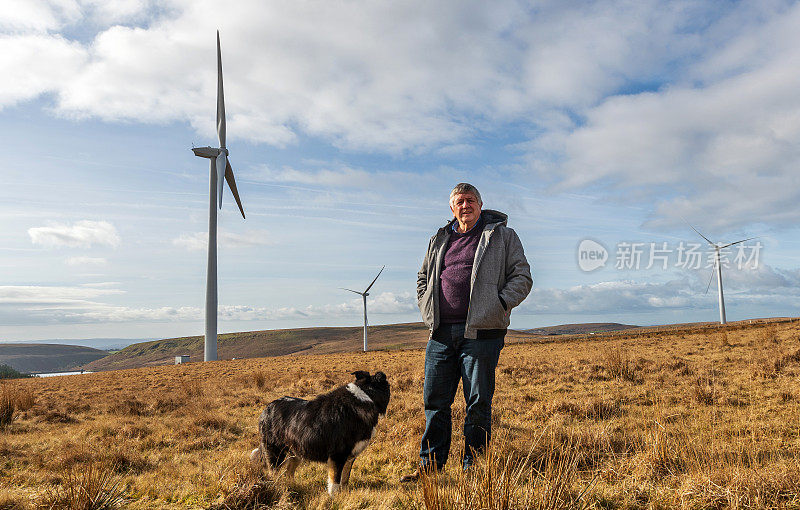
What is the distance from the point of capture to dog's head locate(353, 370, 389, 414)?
191 inches

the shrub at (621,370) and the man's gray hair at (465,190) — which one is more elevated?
the man's gray hair at (465,190)

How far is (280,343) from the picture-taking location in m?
152

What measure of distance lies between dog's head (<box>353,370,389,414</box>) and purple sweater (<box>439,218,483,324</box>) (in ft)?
3.05

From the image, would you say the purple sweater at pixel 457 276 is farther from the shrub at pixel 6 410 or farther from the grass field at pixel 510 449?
the shrub at pixel 6 410

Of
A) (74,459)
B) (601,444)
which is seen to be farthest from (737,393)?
(74,459)

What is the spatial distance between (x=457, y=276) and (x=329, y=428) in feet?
6.38

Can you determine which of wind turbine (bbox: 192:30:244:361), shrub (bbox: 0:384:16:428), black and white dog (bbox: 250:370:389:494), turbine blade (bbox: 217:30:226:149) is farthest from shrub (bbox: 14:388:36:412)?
turbine blade (bbox: 217:30:226:149)

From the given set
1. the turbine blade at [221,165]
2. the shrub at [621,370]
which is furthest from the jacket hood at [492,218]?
the turbine blade at [221,165]

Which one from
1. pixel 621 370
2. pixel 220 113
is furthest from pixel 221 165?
pixel 621 370

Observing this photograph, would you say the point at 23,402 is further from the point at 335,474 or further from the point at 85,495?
the point at 335,474

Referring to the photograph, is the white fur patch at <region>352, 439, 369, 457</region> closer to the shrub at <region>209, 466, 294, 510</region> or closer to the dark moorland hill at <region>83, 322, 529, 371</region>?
the shrub at <region>209, 466, 294, 510</region>

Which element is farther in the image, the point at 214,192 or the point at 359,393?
the point at 214,192

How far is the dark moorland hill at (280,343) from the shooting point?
12955cm

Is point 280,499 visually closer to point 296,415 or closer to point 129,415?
point 296,415
